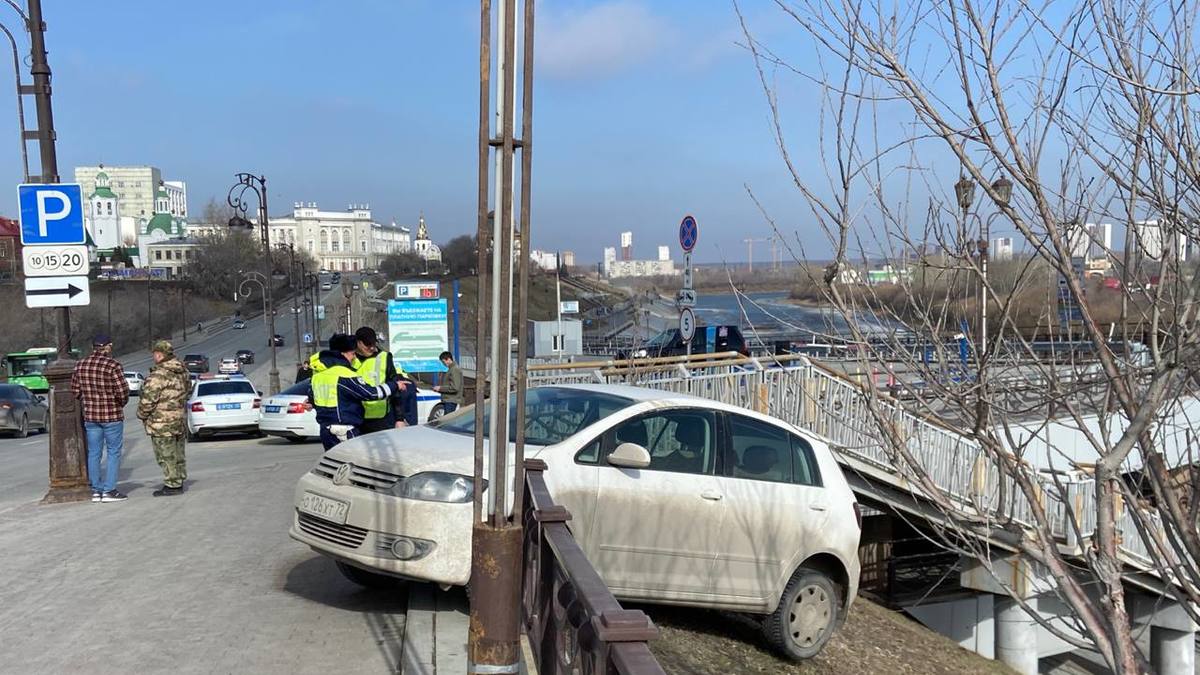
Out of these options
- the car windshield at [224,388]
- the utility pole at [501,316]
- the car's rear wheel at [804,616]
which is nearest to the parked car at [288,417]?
the car windshield at [224,388]

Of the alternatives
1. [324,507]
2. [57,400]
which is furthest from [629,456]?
[57,400]

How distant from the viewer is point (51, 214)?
11055 millimetres

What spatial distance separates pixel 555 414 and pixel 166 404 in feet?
19.4

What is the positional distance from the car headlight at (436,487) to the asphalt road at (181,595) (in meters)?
0.82

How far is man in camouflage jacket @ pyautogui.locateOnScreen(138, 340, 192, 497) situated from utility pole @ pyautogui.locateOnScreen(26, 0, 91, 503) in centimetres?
74

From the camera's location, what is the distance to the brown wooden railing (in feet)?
7.27

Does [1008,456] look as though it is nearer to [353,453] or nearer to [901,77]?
[901,77]

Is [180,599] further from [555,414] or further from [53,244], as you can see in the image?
[53,244]

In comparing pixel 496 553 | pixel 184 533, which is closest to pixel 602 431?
pixel 496 553

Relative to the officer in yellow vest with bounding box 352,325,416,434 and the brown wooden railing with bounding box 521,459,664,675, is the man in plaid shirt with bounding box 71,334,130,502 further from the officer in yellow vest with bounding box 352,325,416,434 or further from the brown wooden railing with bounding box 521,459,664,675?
the brown wooden railing with bounding box 521,459,664,675

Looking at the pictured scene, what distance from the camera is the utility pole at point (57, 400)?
35.9 feet

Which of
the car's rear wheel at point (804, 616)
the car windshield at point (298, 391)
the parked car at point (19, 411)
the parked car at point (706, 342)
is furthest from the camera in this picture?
the parked car at point (706, 342)

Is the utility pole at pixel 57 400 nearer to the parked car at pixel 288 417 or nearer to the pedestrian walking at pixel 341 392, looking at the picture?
the pedestrian walking at pixel 341 392

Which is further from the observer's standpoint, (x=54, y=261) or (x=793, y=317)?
(x=54, y=261)
